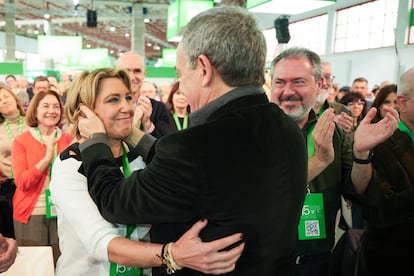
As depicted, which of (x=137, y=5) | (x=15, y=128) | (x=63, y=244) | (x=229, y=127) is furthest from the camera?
(x=137, y=5)

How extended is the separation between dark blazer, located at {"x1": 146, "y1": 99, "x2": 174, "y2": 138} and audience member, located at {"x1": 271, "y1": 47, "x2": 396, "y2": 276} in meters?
1.36

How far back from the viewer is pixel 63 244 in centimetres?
151

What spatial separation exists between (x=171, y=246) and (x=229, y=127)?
0.40m

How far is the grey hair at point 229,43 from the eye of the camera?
1063 mm

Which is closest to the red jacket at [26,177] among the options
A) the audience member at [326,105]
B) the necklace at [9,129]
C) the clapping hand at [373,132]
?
the necklace at [9,129]

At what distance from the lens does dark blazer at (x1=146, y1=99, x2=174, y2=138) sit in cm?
324

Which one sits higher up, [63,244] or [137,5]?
[137,5]

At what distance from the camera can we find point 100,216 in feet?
4.28

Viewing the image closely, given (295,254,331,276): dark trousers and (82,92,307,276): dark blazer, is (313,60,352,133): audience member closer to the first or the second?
(295,254,331,276): dark trousers

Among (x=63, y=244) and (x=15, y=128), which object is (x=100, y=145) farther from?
(x=15, y=128)

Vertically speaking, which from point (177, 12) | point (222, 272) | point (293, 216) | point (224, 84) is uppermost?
point (177, 12)

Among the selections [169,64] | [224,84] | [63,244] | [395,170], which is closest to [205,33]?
[224,84]

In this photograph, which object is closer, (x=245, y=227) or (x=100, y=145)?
(x=245, y=227)

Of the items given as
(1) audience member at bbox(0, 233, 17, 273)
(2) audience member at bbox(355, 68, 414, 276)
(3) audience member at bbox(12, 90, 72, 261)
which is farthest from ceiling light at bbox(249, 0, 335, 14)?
(1) audience member at bbox(0, 233, 17, 273)
